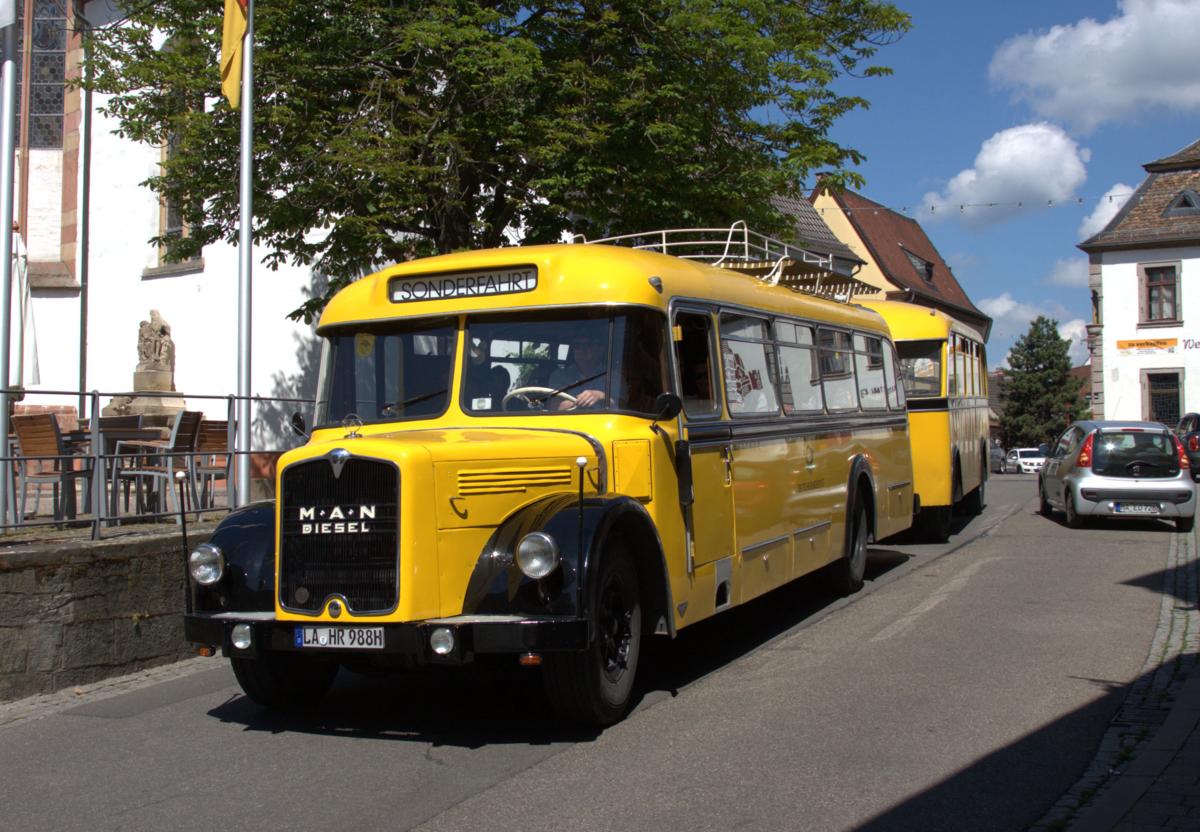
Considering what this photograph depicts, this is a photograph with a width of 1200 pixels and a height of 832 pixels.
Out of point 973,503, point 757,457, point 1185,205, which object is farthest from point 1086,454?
point 1185,205

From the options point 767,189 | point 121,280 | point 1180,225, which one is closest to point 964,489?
point 767,189

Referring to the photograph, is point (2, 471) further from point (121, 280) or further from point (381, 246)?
point (121, 280)

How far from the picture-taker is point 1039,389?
72438 millimetres

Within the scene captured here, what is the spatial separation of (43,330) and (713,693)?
23.7 meters

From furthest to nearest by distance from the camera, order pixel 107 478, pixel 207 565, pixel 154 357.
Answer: pixel 154 357, pixel 107 478, pixel 207 565

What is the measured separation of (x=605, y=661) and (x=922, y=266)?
7190 cm

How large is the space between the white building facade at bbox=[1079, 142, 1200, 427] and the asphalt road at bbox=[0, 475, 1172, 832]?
4520cm

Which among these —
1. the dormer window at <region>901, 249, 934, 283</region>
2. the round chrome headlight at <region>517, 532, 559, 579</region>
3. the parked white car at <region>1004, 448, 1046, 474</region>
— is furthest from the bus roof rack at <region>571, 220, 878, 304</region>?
the dormer window at <region>901, 249, 934, 283</region>

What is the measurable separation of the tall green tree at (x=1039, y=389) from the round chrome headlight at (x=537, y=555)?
69.4 meters

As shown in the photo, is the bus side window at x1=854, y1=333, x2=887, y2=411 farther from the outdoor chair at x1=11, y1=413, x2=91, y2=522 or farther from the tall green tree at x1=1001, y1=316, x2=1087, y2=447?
the tall green tree at x1=1001, y1=316, x2=1087, y2=447

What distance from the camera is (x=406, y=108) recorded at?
16.3m

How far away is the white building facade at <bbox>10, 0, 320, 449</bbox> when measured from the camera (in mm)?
24547

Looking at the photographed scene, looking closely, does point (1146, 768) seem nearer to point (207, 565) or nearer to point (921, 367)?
point (207, 565)

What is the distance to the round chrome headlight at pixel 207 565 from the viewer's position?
695 centimetres
